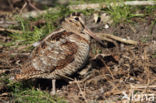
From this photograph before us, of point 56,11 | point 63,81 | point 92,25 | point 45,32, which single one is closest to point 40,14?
point 56,11

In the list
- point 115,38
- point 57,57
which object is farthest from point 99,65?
point 57,57

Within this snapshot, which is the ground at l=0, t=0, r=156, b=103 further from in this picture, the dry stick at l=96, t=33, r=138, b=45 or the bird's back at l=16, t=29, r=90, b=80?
the bird's back at l=16, t=29, r=90, b=80

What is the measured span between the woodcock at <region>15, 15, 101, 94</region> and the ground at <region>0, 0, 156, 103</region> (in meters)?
0.22

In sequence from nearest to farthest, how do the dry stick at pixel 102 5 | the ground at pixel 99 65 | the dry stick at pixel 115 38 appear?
the ground at pixel 99 65 → the dry stick at pixel 115 38 → the dry stick at pixel 102 5

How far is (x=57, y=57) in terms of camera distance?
11.3ft

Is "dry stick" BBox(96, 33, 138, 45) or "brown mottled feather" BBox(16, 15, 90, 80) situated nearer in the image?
"brown mottled feather" BBox(16, 15, 90, 80)

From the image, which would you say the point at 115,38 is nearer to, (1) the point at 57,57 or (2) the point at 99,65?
(2) the point at 99,65

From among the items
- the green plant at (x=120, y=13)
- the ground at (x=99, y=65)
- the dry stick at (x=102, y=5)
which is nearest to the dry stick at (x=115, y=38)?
the ground at (x=99, y=65)

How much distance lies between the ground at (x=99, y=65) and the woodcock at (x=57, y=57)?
22 cm

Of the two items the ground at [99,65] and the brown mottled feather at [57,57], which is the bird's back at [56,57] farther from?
the ground at [99,65]

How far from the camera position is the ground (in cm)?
334

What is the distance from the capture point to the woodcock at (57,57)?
341cm

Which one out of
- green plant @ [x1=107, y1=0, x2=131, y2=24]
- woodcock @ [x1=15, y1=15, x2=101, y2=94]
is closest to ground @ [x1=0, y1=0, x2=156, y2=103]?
green plant @ [x1=107, y1=0, x2=131, y2=24]

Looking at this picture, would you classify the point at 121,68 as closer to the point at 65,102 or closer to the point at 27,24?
the point at 65,102
